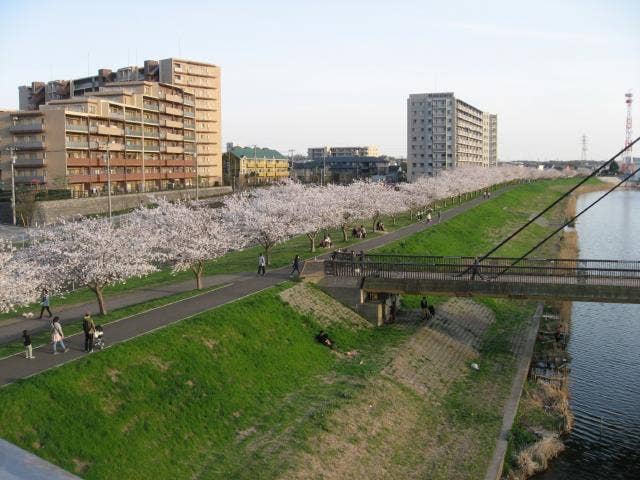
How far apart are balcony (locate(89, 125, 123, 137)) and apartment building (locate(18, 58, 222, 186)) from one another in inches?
914

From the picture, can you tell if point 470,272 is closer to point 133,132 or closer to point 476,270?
point 476,270

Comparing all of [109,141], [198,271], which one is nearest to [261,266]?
[198,271]

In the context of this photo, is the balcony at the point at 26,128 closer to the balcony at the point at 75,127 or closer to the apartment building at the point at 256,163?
the balcony at the point at 75,127

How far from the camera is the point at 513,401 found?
2352 cm

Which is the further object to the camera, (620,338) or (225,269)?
(225,269)

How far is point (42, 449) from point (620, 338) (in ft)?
97.7

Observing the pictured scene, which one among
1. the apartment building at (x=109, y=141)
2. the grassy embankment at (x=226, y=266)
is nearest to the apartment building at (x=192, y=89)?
the apartment building at (x=109, y=141)

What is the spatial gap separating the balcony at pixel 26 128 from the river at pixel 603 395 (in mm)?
55645

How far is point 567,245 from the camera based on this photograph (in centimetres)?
6262

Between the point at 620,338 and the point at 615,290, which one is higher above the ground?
the point at 615,290

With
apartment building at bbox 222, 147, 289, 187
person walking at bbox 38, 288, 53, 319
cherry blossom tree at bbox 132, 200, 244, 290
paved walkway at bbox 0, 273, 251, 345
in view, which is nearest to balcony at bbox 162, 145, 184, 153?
apartment building at bbox 222, 147, 289, 187

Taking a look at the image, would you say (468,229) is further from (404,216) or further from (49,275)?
(49,275)

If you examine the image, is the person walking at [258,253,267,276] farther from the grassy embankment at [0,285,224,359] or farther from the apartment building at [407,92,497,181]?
the apartment building at [407,92,497,181]

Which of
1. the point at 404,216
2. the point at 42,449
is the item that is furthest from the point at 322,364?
the point at 404,216
